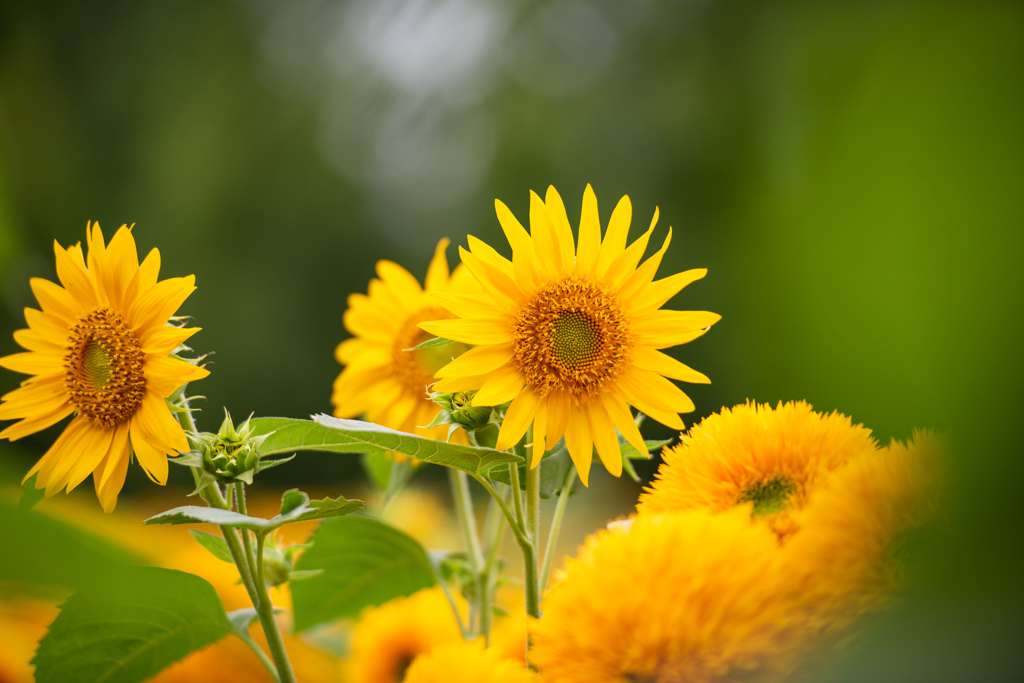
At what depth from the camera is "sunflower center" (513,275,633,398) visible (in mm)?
321

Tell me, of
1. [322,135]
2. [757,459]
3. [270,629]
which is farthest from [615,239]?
[322,135]

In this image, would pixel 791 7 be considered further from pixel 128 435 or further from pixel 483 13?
pixel 483 13

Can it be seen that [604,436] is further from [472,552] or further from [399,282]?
[399,282]

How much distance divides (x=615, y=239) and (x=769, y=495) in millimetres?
126

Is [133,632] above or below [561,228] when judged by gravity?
below

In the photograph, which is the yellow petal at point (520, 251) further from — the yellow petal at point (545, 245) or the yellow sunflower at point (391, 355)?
the yellow sunflower at point (391, 355)

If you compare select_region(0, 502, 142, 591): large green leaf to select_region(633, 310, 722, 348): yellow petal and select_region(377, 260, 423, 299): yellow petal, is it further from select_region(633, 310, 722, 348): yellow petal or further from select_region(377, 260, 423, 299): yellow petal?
select_region(377, 260, 423, 299): yellow petal

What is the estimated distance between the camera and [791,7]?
168 millimetres

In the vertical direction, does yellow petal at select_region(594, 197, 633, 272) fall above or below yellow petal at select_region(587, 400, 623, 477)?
above

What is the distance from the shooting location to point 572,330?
12.5 inches

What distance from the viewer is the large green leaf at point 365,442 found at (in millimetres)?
274

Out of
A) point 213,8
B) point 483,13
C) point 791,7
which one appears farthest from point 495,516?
point 213,8

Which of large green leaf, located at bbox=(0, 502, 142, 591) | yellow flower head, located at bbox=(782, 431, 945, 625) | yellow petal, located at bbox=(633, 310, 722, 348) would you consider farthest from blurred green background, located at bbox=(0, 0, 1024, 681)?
large green leaf, located at bbox=(0, 502, 142, 591)

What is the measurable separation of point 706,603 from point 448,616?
276 mm
